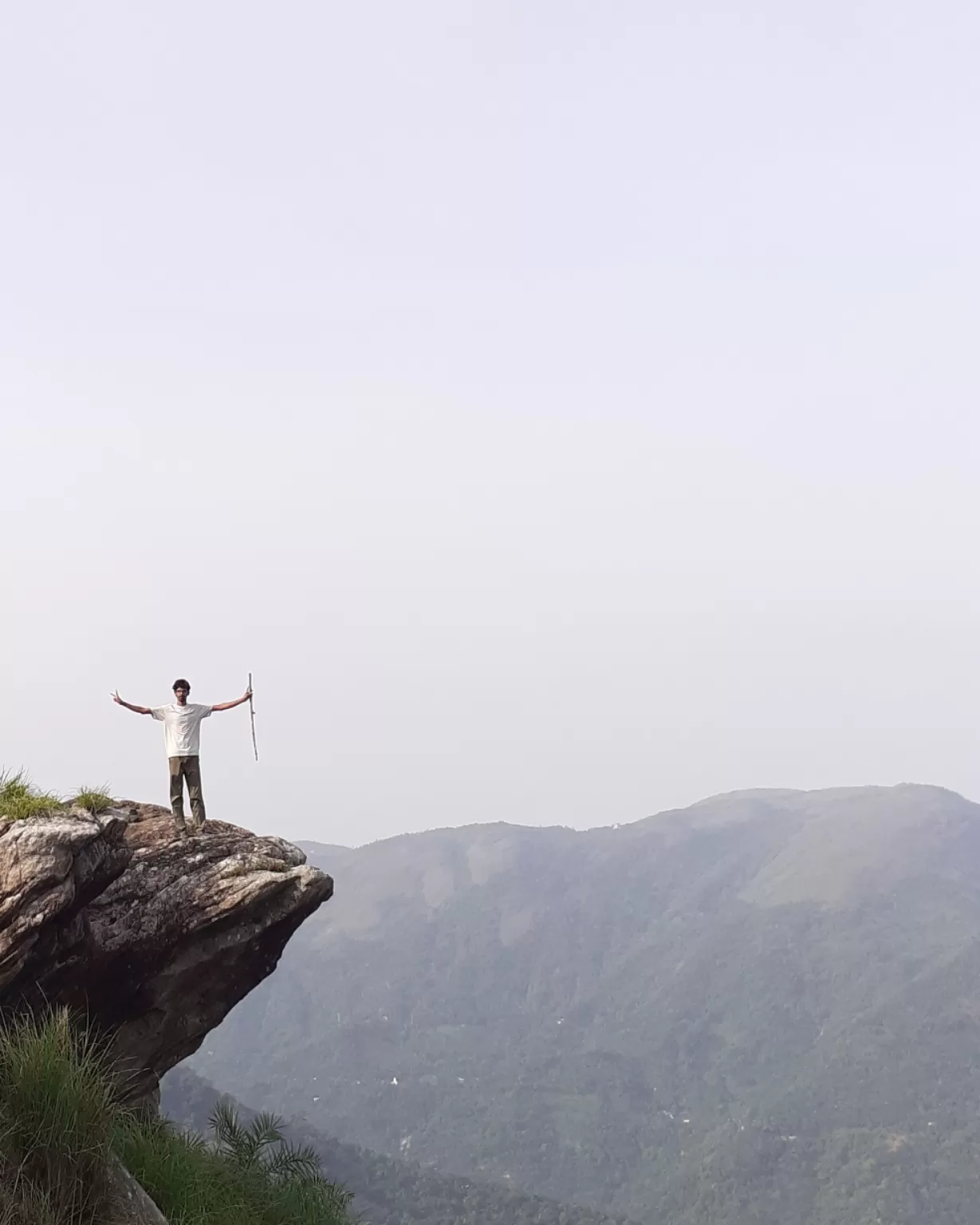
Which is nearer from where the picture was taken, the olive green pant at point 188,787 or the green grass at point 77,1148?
the green grass at point 77,1148

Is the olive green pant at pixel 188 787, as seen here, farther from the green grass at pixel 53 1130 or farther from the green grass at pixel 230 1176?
the green grass at pixel 53 1130

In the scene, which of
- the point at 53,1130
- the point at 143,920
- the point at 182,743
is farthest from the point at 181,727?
the point at 53,1130

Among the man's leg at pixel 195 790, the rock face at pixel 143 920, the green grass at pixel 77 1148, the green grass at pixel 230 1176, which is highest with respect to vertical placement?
the man's leg at pixel 195 790

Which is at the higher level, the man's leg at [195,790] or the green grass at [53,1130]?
the man's leg at [195,790]

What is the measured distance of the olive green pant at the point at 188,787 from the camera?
A: 19.4m

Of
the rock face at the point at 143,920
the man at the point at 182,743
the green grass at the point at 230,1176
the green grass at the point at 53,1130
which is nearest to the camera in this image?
the green grass at the point at 53,1130

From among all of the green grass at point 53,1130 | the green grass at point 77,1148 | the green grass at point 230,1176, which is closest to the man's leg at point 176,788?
the green grass at point 77,1148

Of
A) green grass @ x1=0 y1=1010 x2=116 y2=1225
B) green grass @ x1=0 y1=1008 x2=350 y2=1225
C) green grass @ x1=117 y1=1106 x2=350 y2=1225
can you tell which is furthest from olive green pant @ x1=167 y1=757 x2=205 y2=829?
green grass @ x1=0 y1=1010 x2=116 y2=1225

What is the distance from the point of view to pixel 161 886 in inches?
719

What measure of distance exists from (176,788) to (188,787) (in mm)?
304

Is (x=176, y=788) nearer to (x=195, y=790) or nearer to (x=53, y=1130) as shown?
(x=195, y=790)

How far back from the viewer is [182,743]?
19.2 m

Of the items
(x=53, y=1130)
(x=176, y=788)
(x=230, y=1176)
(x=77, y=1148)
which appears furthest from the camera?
(x=176, y=788)

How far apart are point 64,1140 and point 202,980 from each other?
6411 mm
